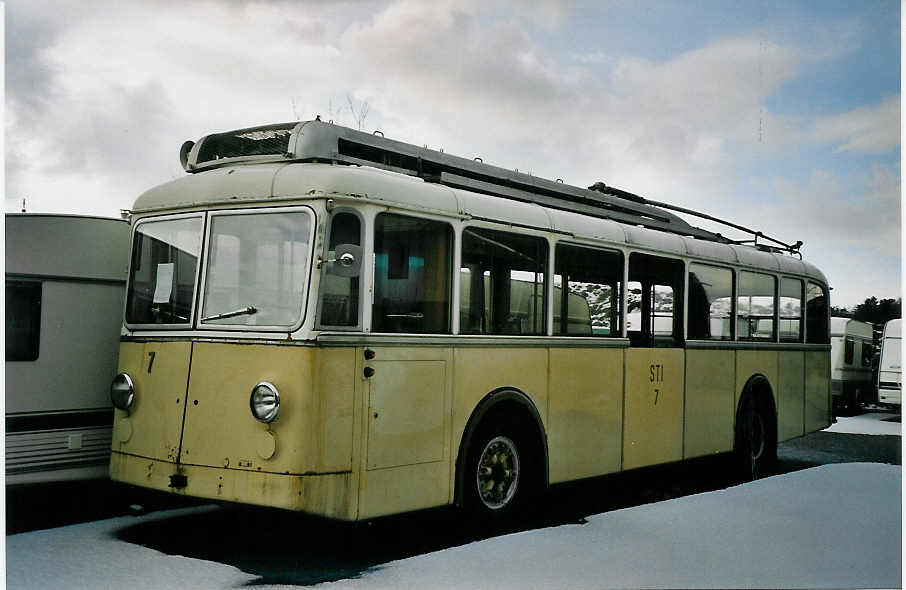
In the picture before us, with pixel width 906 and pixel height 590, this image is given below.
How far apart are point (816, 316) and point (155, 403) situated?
29.5 ft

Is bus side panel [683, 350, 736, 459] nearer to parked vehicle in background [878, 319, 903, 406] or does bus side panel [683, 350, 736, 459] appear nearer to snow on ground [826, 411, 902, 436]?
snow on ground [826, 411, 902, 436]

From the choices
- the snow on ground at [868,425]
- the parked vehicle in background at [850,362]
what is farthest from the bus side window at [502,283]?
the parked vehicle in background at [850,362]

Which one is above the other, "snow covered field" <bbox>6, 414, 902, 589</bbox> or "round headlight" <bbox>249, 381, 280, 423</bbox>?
"round headlight" <bbox>249, 381, 280, 423</bbox>

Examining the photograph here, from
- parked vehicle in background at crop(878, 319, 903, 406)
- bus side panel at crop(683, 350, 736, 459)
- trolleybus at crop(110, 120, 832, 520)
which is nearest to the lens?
trolleybus at crop(110, 120, 832, 520)

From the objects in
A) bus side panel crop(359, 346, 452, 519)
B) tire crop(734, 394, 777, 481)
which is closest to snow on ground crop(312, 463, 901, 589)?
bus side panel crop(359, 346, 452, 519)

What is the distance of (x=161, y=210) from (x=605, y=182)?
15.3 feet

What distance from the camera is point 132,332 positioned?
23.0 ft

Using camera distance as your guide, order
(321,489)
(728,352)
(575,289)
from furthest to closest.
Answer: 1. (728,352)
2. (575,289)
3. (321,489)

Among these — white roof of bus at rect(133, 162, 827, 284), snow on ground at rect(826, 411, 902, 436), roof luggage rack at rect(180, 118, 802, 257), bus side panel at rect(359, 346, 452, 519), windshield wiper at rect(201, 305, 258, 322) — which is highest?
roof luggage rack at rect(180, 118, 802, 257)

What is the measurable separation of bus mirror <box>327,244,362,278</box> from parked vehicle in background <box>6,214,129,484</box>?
9.06 ft

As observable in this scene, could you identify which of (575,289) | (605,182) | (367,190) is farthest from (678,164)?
(367,190)

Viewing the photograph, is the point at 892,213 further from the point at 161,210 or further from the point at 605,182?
the point at 161,210

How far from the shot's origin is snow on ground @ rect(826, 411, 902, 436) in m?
18.5

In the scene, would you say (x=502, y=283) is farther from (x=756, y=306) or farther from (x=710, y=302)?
(x=756, y=306)
